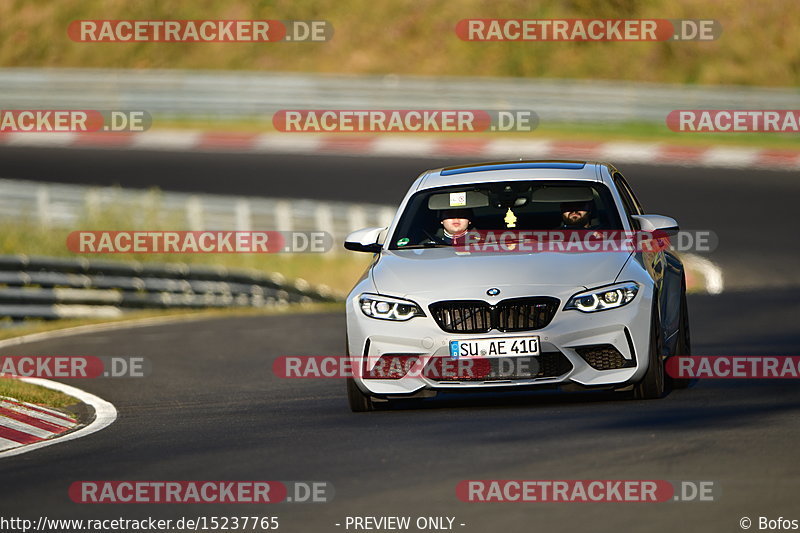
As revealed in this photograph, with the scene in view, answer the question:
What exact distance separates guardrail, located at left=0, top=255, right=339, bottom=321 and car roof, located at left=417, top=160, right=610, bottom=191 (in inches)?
416

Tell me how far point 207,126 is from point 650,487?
1261 inches

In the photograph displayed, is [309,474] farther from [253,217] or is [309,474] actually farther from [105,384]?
[253,217]

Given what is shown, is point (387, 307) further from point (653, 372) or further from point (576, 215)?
point (653, 372)

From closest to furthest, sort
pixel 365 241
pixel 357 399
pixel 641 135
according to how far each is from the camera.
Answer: pixel 357 399, pixel 365 241, pixel 641 135

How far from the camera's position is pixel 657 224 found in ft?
34.2

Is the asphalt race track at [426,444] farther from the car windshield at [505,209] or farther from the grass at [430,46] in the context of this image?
the grass at [430,46]

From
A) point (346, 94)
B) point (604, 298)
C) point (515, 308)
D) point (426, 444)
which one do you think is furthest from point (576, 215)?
point (346, 94)

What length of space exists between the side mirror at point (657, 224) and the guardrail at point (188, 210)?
53.0ft

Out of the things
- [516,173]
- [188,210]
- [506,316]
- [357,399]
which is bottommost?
[357,399]

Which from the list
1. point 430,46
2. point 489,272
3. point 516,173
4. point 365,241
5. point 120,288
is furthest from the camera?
point 430,46

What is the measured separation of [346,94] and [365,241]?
26.7 metres

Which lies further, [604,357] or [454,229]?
[454,229]

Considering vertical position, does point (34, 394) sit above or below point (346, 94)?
below

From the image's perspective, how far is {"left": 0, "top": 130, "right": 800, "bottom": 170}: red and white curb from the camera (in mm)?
32062
